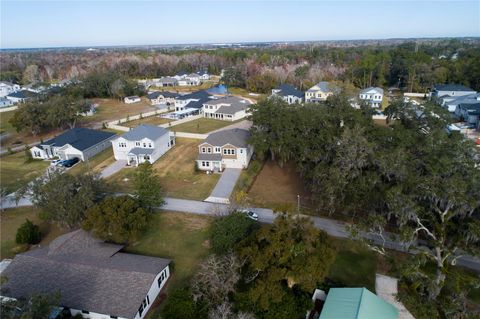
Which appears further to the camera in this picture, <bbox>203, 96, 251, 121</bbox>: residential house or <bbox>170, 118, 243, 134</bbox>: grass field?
<bbox>203, 96, 251, 121</bbox>: residential house

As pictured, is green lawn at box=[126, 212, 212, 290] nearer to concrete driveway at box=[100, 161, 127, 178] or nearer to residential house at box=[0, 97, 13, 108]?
concrete driveway at box=[100, 161, 127, 178]

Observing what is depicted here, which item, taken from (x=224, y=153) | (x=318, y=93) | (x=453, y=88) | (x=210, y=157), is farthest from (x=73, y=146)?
(x=453, y=88)

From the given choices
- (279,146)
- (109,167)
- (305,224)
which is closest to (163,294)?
(305,224)

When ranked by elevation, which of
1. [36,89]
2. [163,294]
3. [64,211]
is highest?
[36,89]

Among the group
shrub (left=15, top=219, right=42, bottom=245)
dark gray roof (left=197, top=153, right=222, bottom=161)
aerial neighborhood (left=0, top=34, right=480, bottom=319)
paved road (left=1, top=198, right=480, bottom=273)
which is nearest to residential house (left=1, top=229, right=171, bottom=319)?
aerial neighborhood (left=0, top=34, right=480, bottom=319)

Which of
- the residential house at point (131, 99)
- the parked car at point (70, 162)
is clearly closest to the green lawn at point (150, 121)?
the parked car at point (70, 162)

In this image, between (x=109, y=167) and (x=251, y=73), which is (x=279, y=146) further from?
(x=251, y=73)
